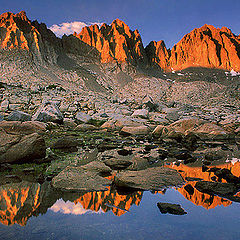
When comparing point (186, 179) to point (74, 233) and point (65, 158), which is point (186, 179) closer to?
point (74, 233)

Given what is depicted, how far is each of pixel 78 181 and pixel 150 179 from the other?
5.68 feet

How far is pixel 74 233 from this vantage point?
9.34ft

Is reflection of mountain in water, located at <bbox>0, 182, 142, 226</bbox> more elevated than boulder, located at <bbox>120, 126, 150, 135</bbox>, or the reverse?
boulder, located at <bbox>120, 126, 150, 135</bbox>

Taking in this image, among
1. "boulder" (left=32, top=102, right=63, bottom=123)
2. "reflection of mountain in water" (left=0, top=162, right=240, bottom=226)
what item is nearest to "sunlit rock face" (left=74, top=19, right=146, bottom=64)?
"boulder" (left=32, top=102, right=63, bottom=123)

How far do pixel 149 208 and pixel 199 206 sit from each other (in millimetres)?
975

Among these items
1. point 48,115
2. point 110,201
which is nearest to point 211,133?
point 110,201

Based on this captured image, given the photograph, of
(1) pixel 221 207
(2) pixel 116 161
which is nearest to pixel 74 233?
(1) pixel 221 207

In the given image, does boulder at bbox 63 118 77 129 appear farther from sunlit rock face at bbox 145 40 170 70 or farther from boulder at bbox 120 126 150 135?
sunlit rock face at bbox 145 40 170 70

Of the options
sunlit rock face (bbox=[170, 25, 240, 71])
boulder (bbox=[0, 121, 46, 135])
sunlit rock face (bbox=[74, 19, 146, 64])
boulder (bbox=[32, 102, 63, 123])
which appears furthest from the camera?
sunlit rock face (bbox=[170, 25, 240, 71])

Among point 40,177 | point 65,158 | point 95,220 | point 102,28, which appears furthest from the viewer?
point 102,28

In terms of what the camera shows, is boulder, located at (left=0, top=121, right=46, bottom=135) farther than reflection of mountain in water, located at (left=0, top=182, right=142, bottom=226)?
Yes

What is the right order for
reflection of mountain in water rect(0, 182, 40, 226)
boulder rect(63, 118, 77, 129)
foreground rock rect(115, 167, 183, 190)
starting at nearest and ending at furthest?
reflection of mountain in water rect(0, 182, 40, 226) → foreground rock rect(115, 167, 183, 190) → boulder rect(63, 118, 77, 129)

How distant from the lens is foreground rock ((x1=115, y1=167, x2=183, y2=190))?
4574mm

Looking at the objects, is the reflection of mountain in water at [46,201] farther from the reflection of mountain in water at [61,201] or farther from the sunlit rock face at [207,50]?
the sunlit rock face at [207,50]
